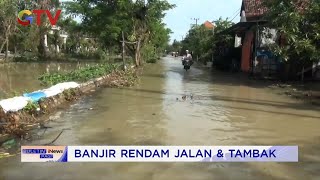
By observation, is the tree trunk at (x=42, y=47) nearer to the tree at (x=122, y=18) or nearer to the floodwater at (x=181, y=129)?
the tree at (x=122, y=18)

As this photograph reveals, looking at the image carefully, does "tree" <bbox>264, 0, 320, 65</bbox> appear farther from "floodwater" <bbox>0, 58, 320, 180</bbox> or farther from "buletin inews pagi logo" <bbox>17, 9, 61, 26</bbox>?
"buletin inews pagi logo" <bbox>17, 9, 61, 26</bbox>

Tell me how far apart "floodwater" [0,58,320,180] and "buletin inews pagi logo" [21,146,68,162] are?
146 mm

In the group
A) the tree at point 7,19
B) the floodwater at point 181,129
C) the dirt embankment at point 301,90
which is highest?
the tree at point 7,19

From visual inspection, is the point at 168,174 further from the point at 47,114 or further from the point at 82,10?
the point at 82,10

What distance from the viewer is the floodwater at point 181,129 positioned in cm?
644

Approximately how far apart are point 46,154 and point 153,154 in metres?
1.65

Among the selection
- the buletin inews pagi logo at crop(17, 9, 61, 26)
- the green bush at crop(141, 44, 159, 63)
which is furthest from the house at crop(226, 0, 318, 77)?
the buletin inews pagi logo at crop(17, 9, 61, 26)

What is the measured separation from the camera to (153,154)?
6.23 m

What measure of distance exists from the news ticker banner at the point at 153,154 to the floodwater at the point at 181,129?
0.47 ft

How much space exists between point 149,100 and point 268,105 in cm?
407

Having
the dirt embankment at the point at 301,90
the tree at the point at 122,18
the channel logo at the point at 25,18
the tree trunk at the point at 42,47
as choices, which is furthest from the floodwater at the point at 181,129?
the tree trunk at the point at 42,47

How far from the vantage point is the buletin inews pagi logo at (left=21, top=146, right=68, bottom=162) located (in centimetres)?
634

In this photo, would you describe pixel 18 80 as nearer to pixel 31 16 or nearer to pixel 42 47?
pixel 31 16

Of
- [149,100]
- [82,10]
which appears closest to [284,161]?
[149,100]
